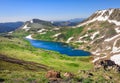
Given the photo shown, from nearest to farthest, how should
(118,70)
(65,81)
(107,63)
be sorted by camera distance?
(65,81) → (118,70) → (107,63)

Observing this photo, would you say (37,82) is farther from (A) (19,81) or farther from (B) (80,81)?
(B) (80,81)

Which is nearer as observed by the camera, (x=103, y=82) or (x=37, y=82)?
(x=37, y=82)

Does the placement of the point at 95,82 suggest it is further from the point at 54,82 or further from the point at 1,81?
the point at 1,81

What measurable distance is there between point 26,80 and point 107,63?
86.6 meters

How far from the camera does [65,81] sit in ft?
148

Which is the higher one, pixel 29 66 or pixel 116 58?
pixel 29 66

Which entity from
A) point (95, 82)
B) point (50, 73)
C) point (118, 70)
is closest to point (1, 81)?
point (50, 73)

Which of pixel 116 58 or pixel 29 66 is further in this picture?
pixel 116 58

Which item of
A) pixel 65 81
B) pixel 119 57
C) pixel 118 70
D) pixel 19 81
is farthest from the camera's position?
pixel 119 57

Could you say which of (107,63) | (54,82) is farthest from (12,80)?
(107,63)

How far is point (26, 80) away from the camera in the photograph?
43.2 m

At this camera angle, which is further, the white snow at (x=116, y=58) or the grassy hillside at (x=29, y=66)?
the white snow at (x=116, y=58)

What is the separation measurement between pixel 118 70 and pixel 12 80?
75.3 m

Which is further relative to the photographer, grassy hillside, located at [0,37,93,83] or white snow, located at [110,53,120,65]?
white snow, located at [110,53,120,65]
